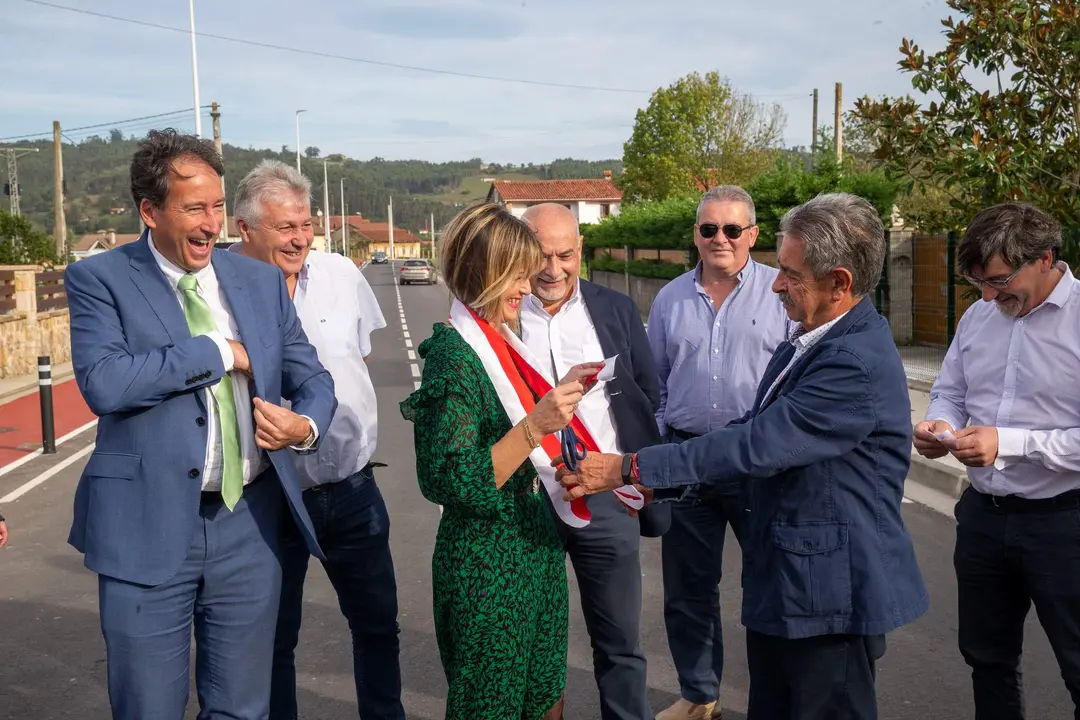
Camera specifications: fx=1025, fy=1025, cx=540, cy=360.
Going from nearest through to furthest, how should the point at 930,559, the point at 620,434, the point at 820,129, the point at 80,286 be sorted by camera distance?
the point at 80,286
the point at 620,434
the point at 930,559
the point at 820,129

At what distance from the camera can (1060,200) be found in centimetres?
1007

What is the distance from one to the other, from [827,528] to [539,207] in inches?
65.3

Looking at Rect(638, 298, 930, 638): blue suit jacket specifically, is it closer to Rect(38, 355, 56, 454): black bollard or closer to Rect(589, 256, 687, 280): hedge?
Rect(38, 355, 56, 454): black bollard

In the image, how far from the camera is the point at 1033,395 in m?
3.19

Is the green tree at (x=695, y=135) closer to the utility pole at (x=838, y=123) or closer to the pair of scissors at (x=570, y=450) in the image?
the utility pole at (x=838, y=123)

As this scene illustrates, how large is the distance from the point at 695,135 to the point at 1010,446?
4157cm

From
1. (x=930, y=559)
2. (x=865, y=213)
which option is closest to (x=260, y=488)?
(x=865, y=213)

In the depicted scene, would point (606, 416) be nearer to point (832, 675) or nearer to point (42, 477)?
point (832, 675)

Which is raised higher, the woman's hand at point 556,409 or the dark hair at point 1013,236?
the dark hair at point 1013,236

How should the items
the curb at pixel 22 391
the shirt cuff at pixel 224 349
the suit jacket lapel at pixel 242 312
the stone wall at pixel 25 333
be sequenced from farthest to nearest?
the stone wall at pixel 25 333 < the curb at pixel 22 391 < the suit jacket lapel at pixel 242 312 < the shirt cuff at pixel 224 349

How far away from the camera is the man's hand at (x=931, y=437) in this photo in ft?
10.4

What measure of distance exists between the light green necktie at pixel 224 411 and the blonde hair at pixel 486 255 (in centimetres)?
66

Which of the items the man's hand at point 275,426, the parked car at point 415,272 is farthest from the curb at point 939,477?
the parked car at point 415,272

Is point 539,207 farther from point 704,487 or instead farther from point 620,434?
point 704,487
